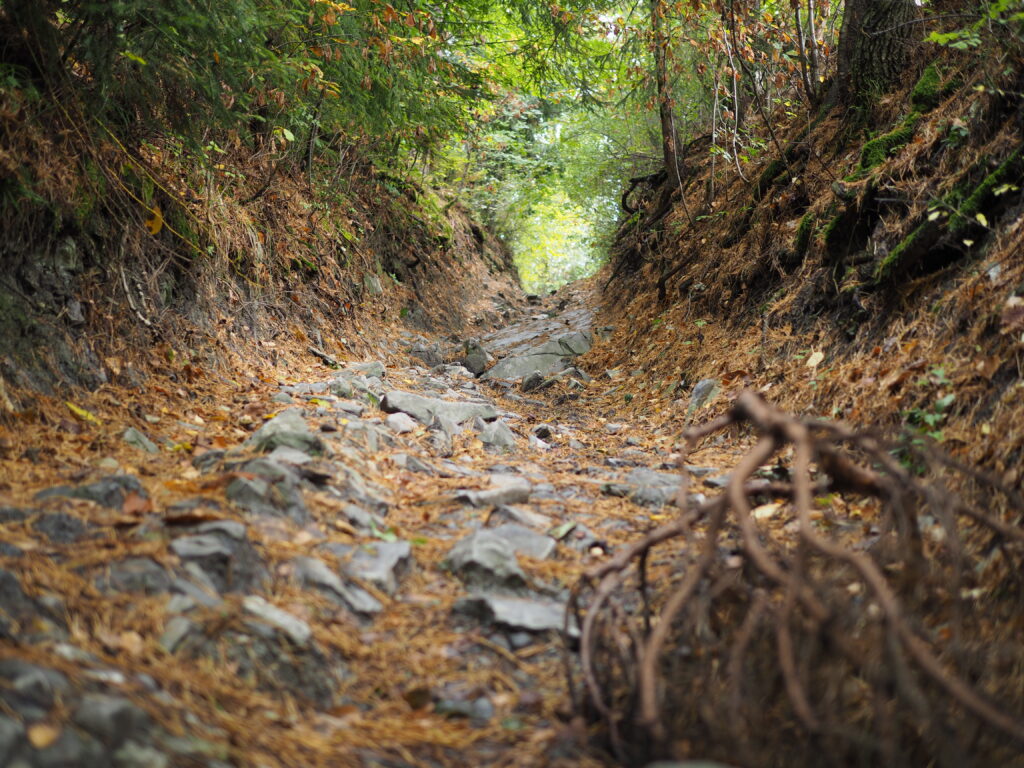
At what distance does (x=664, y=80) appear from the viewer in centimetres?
805

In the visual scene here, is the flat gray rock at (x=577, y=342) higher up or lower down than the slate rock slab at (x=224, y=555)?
higher up

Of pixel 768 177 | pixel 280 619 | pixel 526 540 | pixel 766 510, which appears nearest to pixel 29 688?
pixel 280 619

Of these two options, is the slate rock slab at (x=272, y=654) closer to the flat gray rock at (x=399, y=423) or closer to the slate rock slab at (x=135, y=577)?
the slate rock slab at (x=135, y=577)

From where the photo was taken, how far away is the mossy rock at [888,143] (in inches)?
191

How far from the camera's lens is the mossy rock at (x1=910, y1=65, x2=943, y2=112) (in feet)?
15.9

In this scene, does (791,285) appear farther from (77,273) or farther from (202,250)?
(77,273)

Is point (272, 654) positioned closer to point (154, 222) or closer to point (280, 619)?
point (280, 619)

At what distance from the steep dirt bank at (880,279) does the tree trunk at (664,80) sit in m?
1.46

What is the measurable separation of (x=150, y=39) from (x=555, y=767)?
4021 millimetres

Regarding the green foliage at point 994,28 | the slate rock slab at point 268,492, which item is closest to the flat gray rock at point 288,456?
the slate rock slab at point 268,492

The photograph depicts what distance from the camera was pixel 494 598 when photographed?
245 cm

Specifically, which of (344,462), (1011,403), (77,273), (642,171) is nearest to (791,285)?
(1011,403)

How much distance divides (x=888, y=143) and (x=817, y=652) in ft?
15.1

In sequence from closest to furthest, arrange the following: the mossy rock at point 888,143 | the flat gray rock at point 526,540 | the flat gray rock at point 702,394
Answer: the flat gray rock at point 526,540 < the mossy rock at point 888,143 < the flat gray rock at point 702,394
